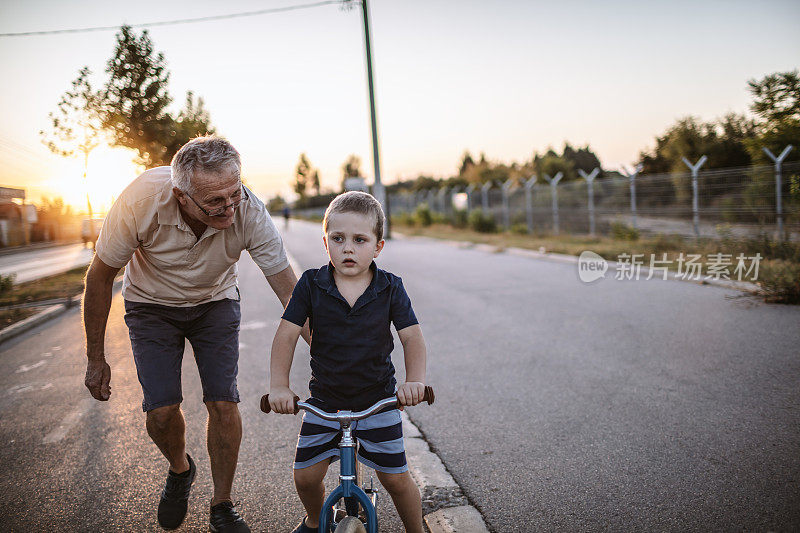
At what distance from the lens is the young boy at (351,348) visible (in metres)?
2.26

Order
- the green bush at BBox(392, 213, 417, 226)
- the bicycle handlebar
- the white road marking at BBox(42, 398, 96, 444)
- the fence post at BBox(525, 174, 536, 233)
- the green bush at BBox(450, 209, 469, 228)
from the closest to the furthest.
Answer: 1. the bicycle handlebar
2. the white road marking at BBox(42, 398, 96, 444)
3. the fence post at BBox(525, 174, 536, 233)
4. the green bush at BBox(450, 209, 469, 228)
5. the green bush at BBox(392, 213, 417, 226)

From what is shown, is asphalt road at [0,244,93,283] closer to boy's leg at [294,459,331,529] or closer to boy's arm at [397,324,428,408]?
boy's leg at [294,459,331,529]

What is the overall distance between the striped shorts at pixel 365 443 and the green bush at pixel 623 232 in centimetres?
1599

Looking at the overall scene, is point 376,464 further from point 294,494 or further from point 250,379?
point 250,379

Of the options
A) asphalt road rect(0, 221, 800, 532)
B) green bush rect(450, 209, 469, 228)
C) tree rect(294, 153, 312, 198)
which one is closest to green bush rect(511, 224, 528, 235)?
green bush rect(450, 209, 469, 228)

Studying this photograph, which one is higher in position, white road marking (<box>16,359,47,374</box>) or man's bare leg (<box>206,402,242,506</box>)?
man's bare leg (<box>206,402,242,506</box>)

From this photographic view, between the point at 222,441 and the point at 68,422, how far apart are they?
7.76ft

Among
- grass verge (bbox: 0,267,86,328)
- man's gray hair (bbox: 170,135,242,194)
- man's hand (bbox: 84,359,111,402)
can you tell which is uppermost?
man's gray hair (bbox: 170,135,242,194)

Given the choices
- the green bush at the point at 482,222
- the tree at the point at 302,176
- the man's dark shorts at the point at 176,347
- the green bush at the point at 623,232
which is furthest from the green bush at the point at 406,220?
the tree at the point at 302,176

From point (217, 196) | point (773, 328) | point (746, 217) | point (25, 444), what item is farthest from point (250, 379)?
point (746, 217)

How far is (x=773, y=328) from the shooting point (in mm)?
6203

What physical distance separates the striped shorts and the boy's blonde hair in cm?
76

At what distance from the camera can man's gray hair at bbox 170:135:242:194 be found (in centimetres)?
251

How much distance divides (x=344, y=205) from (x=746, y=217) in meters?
13.4
